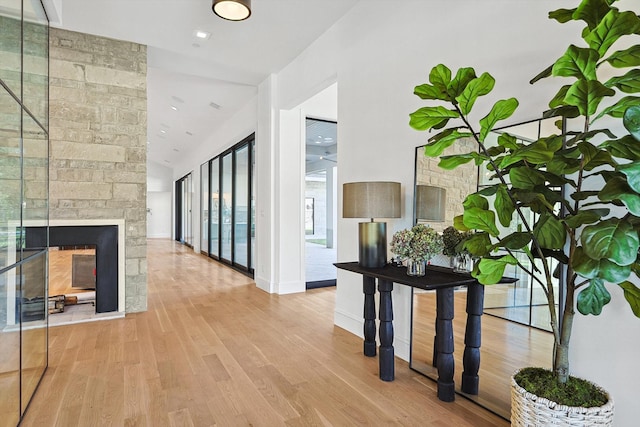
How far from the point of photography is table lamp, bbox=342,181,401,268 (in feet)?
8.93

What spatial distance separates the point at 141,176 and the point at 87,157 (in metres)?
0.58

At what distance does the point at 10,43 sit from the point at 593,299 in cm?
296

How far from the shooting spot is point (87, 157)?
4129mm

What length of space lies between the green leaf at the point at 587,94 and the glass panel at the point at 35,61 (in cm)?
273

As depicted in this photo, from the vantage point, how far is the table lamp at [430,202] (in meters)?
2.63

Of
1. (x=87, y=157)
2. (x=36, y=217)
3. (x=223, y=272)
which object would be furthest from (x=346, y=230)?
(x=223, y=272)

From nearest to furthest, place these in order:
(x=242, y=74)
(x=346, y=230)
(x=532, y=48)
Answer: (x=532, y=48)
(x=346, y=230)
(x=242, y=74)

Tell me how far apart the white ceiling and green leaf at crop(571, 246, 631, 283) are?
325 cm

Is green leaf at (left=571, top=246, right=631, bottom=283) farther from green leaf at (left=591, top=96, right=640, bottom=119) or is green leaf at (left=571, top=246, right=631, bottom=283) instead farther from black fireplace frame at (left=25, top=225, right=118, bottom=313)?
black fireplace frame at (left=25, top=225, right=118, bottom=313)

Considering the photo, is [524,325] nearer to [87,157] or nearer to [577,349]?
[577,349]

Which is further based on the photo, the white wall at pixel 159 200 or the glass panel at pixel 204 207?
the white wall at pixel 159 200

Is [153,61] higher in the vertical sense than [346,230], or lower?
higher

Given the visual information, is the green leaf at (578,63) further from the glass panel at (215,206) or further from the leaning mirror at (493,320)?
the glass panel at (215,206)

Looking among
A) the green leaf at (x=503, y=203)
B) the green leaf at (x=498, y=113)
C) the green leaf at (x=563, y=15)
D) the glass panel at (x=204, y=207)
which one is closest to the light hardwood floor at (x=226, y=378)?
the green leaf at (x=503, y=203)
